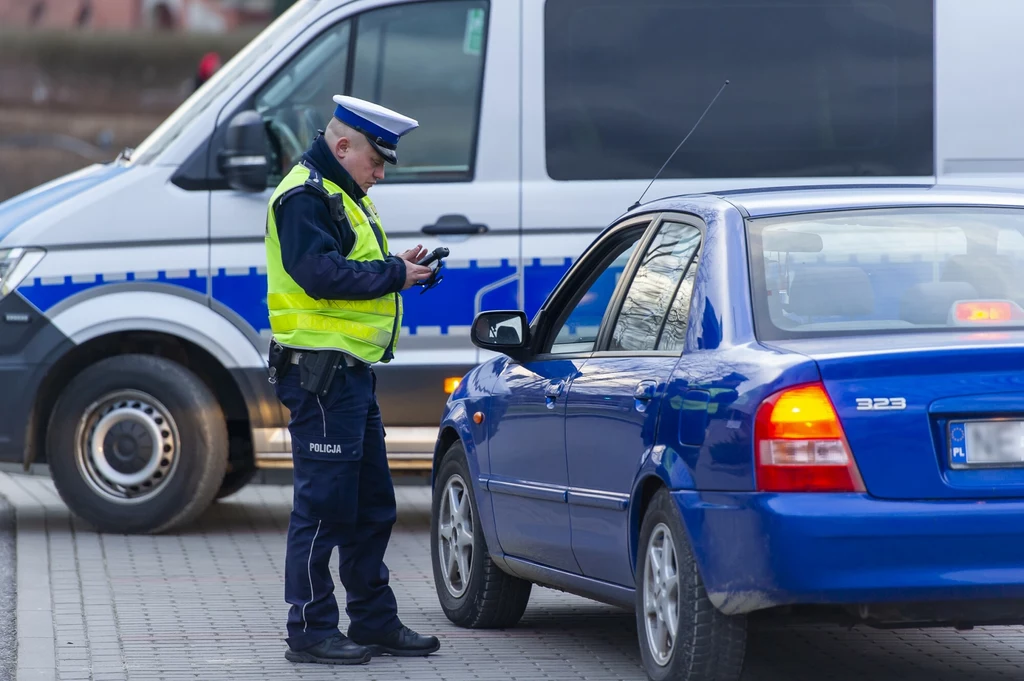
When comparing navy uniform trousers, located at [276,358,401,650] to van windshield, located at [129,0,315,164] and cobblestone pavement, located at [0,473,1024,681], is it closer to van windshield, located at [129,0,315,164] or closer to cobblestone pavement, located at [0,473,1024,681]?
cobblestone pavement, located at [0,473,1024,681]

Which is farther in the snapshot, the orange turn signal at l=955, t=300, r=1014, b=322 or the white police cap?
the white police cap

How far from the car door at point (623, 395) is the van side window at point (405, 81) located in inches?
143

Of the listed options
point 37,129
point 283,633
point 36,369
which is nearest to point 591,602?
point 283,633

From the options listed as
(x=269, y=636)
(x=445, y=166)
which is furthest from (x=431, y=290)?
(x=269, y=636)

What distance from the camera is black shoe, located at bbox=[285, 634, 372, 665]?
6.50 m

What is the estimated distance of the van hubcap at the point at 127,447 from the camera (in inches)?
386

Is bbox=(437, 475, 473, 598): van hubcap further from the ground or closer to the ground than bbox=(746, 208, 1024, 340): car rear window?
closer to the ground

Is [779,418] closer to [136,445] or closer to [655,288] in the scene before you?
[655,288]

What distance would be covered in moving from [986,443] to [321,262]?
7.56 feet

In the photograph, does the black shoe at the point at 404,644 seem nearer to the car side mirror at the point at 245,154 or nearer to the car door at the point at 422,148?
the car door at the point at 422,148

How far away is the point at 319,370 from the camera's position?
21.1 ft

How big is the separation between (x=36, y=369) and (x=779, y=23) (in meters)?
4.07

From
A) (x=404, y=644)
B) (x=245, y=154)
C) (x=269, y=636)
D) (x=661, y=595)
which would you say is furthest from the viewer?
(x=245, y=154)

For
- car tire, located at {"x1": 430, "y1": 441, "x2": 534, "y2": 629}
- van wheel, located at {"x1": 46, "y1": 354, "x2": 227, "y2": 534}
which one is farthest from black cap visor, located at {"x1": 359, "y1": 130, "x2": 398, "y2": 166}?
van wheel, located at {"x1": 46, "y1": 354, "x2": 227, "y2": 534}
